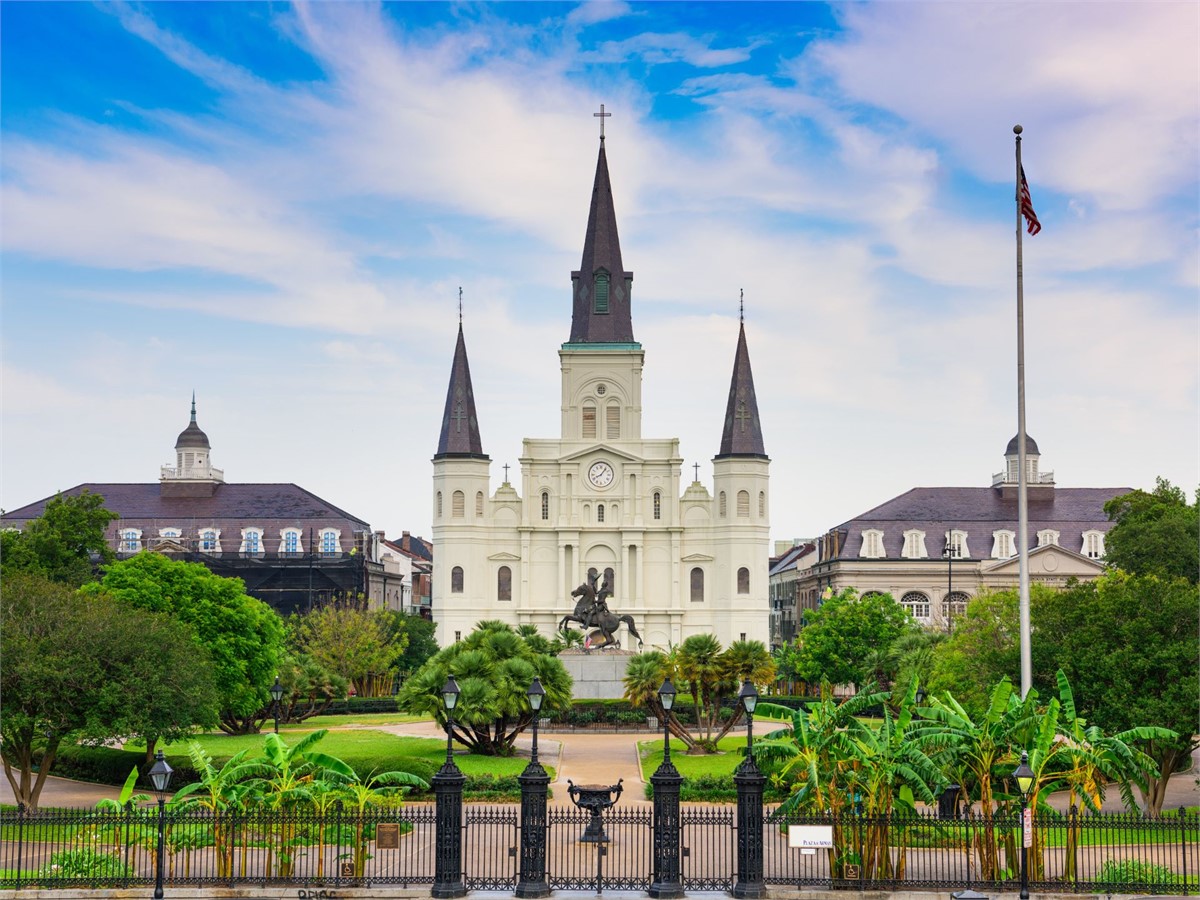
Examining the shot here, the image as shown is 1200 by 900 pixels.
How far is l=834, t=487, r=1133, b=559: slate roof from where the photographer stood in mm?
104312

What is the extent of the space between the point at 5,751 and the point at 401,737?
1846cm

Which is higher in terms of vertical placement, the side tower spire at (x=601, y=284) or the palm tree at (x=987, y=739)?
the side tower spire at (x=601, y=284)

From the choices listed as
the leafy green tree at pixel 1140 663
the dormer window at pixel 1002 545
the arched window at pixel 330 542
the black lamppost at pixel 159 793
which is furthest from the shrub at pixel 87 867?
the dormer window at pixel 1002 545

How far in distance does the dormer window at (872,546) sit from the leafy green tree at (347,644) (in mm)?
38239

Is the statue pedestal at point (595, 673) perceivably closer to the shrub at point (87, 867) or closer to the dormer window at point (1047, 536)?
the shrub at point (87, 867)

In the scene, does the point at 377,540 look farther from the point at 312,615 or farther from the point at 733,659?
the point at 733,659

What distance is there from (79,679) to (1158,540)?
4450 centimetres

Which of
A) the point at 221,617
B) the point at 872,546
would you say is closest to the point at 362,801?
the point at 221,617

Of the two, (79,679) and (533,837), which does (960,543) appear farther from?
(533,837)

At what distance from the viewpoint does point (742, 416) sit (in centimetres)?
10150

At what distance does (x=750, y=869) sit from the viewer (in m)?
25.1

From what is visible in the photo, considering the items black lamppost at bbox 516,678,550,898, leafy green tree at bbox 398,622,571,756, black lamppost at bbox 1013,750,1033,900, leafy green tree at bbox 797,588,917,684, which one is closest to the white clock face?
leafy green tree at bbox 797,588,917,684

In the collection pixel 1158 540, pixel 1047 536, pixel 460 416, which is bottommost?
pixel 1158 540

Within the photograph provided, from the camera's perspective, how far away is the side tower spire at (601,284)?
106062mm
